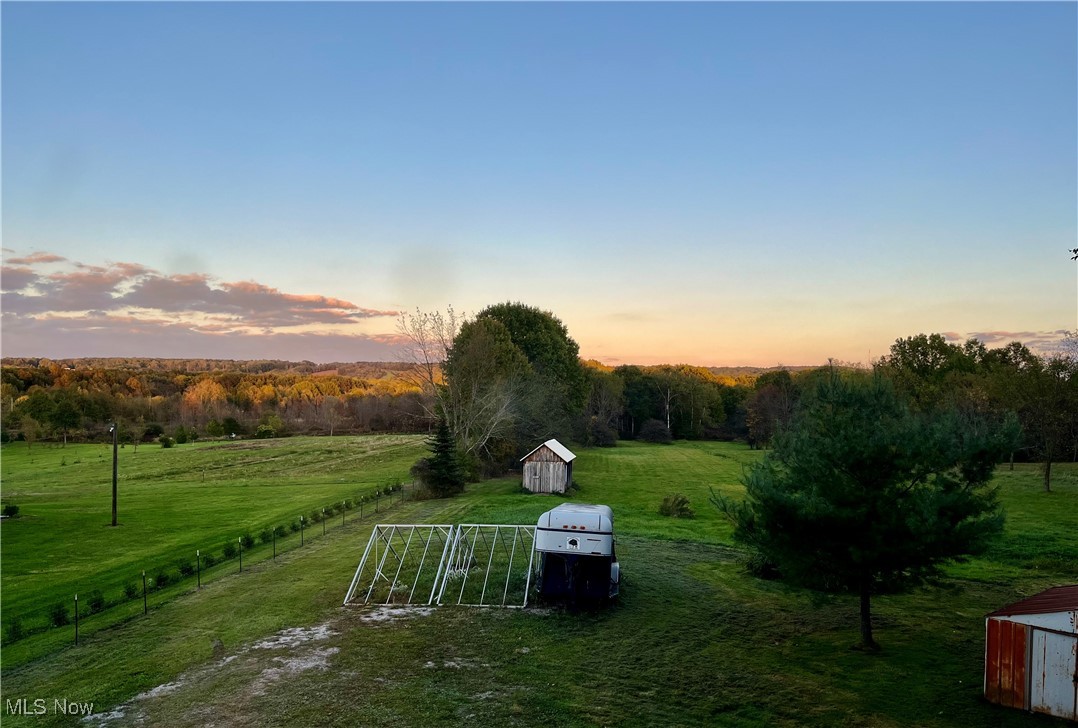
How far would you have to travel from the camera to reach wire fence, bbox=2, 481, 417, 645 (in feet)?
60.9

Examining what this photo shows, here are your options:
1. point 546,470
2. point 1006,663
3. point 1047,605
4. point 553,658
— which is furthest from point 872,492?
point 546,470

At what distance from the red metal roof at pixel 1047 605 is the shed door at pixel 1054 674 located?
1.34 feet

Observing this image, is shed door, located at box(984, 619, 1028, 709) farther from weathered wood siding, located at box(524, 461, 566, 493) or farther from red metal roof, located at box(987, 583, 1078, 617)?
weathered wood siding, located at box(524, 461, 566, 493)

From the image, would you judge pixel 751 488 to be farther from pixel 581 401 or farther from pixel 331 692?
pixel 581 401

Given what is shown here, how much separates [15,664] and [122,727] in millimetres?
6676

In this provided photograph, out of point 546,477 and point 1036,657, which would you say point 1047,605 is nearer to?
point 1036,657

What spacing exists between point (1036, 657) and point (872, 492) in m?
3.58

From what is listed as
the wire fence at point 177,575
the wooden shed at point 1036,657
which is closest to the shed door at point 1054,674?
the wooden shed at point 1036,657

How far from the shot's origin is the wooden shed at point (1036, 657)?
10453 mm

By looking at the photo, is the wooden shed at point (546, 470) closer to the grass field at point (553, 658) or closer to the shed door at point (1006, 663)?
the grass field at point (553, 658)

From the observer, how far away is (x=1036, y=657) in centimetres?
1088

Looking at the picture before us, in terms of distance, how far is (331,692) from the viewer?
12.2 meters

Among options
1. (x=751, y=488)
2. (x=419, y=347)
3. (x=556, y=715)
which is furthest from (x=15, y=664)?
(x=419, y=347)

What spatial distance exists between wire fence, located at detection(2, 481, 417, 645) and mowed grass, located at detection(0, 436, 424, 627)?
33 centimetres
